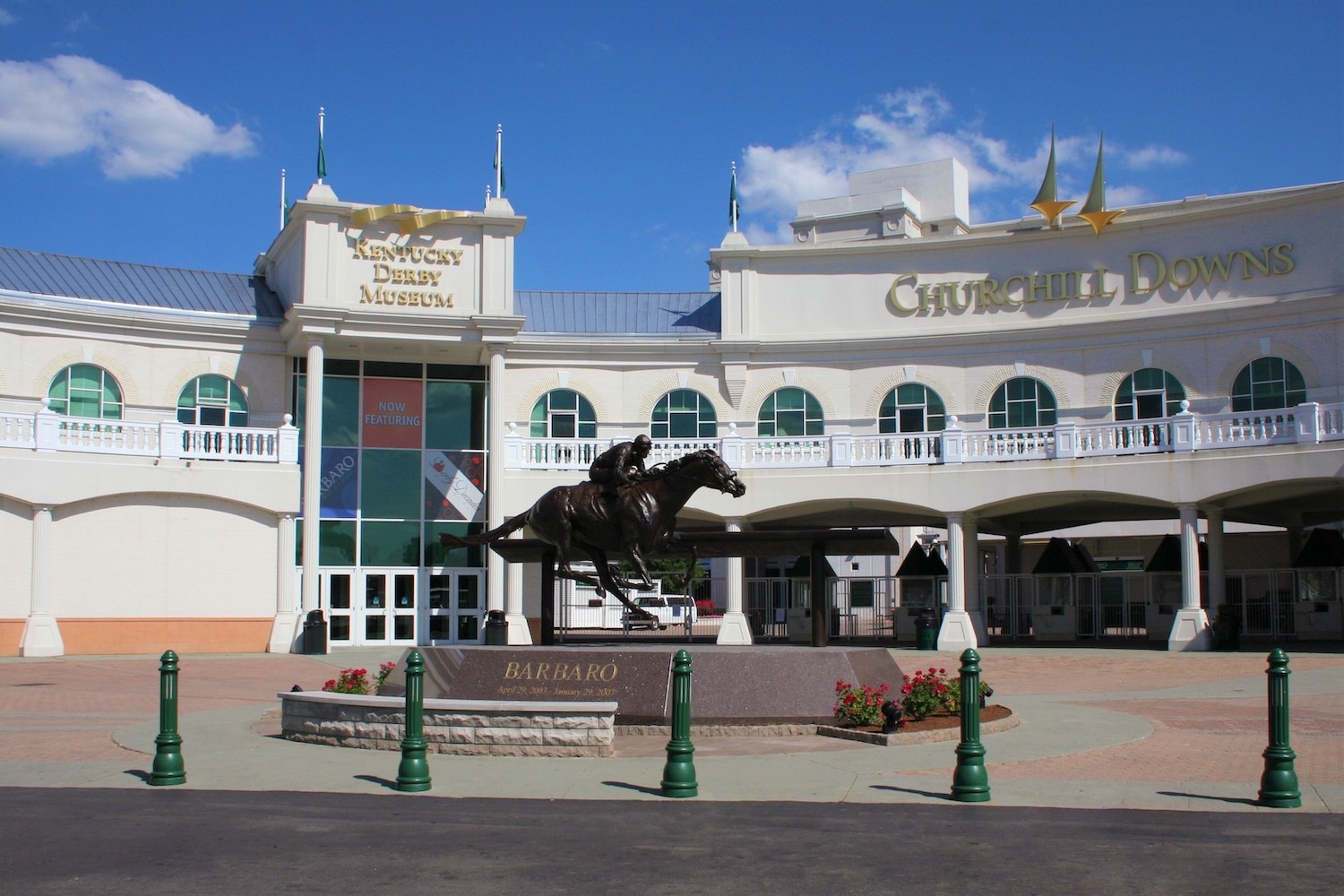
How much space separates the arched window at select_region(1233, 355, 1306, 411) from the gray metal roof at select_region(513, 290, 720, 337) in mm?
14274

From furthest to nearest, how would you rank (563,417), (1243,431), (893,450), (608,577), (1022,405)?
(563,417), (1022,405), (893,450), (1243,431), (608,577)

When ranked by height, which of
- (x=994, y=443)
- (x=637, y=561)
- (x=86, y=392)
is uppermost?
(x=86, y=392)

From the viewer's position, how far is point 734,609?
32812 millimetres

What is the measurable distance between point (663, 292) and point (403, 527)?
11419 mm

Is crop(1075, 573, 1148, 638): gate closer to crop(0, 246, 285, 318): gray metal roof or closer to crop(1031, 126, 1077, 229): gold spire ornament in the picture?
crop(1031, 126, 1077, 229): gold spire ornament

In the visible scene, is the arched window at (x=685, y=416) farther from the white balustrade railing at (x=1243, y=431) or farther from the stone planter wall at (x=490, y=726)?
the stone planter wall at (x=490, y=726)

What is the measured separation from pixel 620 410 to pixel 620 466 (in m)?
21.7

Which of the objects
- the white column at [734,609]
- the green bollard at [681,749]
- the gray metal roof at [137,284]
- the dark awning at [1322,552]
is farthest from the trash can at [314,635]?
the dark awning at [1322,552]

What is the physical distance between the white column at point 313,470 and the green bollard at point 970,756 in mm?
25271

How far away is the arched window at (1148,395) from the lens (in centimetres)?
3438

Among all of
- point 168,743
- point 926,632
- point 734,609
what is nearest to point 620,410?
point 734,609

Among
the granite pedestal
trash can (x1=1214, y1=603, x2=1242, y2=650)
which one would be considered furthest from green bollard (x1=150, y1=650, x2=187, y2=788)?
trash can (x1=1214, y1=603, x2=1242, y2=650)

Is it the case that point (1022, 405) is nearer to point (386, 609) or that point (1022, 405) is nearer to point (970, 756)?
point (386, 609)

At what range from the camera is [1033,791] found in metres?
10.9
